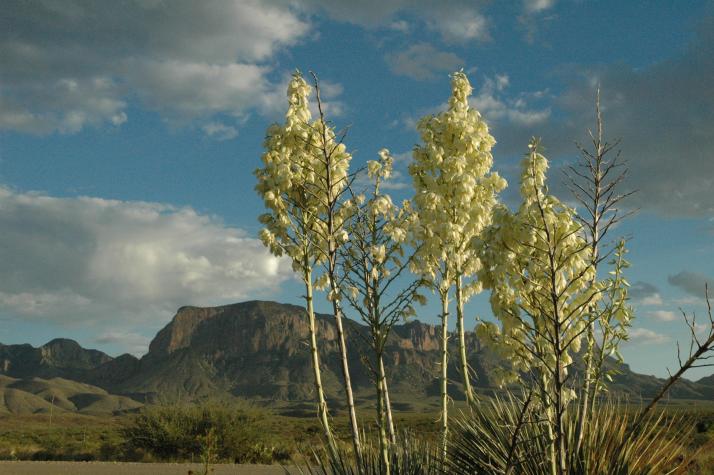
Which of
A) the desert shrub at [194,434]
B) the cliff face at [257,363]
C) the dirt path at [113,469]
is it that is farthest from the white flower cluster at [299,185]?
the cliff face at [257,363]

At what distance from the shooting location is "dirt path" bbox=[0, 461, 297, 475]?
12.6 metres

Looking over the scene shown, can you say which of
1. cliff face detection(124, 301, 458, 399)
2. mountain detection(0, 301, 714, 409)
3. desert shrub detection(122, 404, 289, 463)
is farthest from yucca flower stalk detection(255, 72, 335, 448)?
A: cliff face detection(124, 301, 458, 399)

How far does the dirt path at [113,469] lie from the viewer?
12617 millimetres

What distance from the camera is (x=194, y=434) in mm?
17578

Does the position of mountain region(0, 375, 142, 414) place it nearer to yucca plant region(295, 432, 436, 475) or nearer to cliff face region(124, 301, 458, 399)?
cliff face region(124, 301, 458, 399)

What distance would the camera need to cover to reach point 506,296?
395 cm

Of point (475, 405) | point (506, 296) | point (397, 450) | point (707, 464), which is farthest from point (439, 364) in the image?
point (707, 464)

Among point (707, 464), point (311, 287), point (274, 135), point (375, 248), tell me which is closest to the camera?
point (375, 248)

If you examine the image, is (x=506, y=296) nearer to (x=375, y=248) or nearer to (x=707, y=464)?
(x=375, y=248)

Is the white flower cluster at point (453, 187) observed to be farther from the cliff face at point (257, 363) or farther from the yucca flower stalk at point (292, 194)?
the cliff face at point (257, 363)

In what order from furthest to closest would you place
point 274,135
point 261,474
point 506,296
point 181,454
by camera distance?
point 181,454, point 261,474, point 274,135, point 506,296

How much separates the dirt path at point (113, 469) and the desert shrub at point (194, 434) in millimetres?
2812

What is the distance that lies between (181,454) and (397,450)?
1367cm

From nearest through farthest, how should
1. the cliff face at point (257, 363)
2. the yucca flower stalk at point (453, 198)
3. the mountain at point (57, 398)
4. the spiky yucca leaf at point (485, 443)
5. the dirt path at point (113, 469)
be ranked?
the spiky yucca leaf at point (485, 443)
the yucca flower stalk at point (453, 198)
the dirt path at point (113, 469)
the mountain at point (57, 398)
the cliff face at point (257, 363)
